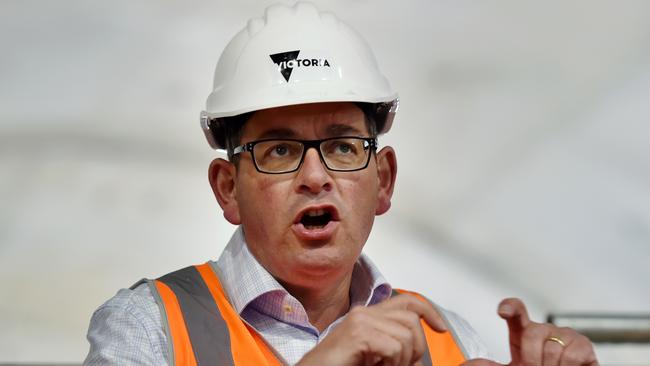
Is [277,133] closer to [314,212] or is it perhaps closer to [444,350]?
[314,212]

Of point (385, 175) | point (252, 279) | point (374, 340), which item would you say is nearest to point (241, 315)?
point (252, 279)

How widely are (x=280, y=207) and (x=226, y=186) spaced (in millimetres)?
223

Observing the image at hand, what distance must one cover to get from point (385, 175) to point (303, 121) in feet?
1.00

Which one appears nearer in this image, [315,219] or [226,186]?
[315,219]

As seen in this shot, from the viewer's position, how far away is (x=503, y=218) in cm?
374

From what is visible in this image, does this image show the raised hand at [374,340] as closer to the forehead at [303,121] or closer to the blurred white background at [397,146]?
the forehead at [303,121]

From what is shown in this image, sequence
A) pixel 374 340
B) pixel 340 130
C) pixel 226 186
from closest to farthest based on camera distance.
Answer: pixel 374 340, pixel 340 130, pixel 226 186

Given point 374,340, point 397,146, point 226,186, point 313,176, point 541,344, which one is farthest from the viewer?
point 397,146

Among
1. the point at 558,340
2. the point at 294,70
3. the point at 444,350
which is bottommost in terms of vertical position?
the point at 444,350

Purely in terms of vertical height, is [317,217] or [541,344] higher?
[317,217]

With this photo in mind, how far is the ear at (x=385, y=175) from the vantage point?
240cm

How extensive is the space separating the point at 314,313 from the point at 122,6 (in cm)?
167

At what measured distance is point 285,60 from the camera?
7.51ft

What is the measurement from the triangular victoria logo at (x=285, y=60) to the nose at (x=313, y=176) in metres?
0.19
